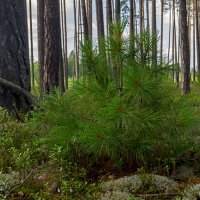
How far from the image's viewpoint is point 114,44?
11.3 feet

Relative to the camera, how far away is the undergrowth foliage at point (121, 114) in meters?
3.18

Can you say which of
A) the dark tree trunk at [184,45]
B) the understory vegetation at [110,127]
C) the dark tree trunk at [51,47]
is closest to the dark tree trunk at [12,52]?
the understory vegetation at [110,127]

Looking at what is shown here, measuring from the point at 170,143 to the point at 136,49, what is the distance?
3.18ft

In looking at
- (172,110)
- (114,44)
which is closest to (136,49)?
(114,44)

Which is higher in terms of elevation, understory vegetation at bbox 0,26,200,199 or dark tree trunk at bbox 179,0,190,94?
dark tree trunk at bbox 179,0,190,94

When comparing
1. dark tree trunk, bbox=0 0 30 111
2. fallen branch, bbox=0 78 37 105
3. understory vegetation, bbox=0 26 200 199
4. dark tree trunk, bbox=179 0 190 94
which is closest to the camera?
understory vegetation, bbox=0 26 200 199

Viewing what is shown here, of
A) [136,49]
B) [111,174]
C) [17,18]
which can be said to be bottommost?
[111,174]

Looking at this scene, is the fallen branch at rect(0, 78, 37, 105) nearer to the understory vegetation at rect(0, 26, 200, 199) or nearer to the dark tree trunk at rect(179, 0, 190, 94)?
the understory vegetation at rect(0, 26, 200, 199)

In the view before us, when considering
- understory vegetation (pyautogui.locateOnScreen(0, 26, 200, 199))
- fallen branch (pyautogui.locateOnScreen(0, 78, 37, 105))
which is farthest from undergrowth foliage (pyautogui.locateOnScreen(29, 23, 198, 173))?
fallen branch (pyautogui.locateOnScreen(0, 78, 37, 105))

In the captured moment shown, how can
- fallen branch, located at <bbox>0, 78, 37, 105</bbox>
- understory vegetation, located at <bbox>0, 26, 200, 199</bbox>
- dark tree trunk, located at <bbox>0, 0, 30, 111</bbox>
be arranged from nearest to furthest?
understory vegetation, located at <bbox>0, 26, 200, 199</bbox> < fallen branch, located at <bbox>0, 78, 37, 105</bbox> < dark tree trunk, located at <bbox>0, 0, 30, 111</bbox>

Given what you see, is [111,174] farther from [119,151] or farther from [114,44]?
[114,44]

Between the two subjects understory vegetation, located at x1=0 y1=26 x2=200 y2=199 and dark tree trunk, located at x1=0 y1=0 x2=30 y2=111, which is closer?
understory vegetation, located at x1=0 y1=26 x2=200 y2=199

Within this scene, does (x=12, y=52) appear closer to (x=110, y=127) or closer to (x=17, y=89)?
(x=17, y=89)

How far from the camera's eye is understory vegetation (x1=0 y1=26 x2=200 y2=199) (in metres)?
3.16
